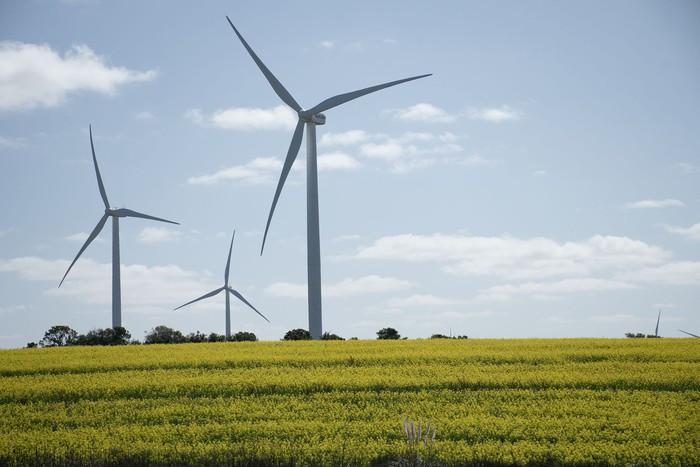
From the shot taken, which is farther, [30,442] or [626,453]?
[30,442]

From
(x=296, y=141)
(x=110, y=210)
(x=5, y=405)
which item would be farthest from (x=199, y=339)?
(x=5, y=405)

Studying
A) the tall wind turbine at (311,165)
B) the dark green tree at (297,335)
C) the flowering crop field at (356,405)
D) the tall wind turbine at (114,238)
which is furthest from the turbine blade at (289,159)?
the tall wind turbine at (114,238)

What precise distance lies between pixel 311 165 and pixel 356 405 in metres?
35.1

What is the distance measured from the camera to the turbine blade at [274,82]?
68000 mm

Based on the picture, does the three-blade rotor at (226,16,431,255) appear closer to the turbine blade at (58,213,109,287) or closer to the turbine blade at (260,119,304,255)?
the turbine blade at (260,119,304,255)

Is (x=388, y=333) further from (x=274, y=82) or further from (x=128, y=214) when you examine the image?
(x=128, y=214)

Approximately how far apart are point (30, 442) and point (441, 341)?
98.3 feet

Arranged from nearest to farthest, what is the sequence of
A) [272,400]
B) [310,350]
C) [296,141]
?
[272,400], [310,350], [296,141]

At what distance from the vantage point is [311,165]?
64.4 meters

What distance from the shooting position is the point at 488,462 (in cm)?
2347

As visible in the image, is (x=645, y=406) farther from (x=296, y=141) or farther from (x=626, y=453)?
(x=296, y=141)

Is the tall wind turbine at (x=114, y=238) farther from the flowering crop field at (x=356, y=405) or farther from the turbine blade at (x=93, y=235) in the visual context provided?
the flowering crop field at (x=356, y=405)

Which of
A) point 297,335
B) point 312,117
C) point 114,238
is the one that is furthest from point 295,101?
point 114,238

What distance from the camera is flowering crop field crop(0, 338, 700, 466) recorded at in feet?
82.2
